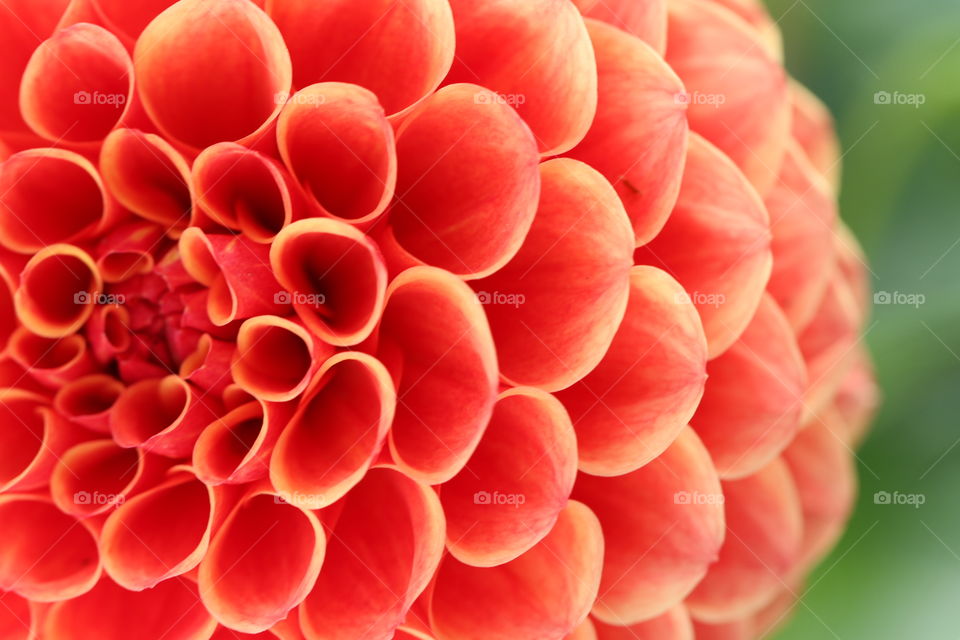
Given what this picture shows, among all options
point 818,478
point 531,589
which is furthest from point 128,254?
point 818,478

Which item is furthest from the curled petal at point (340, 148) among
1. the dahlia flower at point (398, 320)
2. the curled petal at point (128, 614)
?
the curled petal at point (128, 614)

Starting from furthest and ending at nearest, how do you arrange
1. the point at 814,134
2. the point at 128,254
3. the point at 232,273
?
the point at 814,134, the point at 128,254, the point at 232,273

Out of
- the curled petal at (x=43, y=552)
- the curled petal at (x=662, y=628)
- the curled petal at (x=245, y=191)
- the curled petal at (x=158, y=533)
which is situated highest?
the curled petal at (x=245, y=191)

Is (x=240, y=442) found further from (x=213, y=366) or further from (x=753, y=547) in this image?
(x=753, y=547)

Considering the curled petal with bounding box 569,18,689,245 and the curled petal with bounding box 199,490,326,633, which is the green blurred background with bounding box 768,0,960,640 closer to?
the curled petal with bounding box 569,18,689,245

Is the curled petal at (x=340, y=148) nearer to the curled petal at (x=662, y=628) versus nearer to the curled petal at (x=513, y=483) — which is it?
the curled petal at (x=513, y=483)
